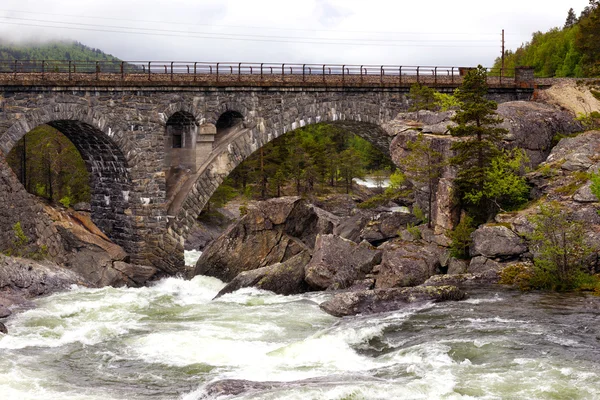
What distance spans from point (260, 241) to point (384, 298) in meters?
12.7

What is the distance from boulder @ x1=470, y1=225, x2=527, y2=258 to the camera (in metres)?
34.8

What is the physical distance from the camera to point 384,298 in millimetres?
31266

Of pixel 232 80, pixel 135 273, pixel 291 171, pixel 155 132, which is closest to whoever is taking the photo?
pixel 135 273

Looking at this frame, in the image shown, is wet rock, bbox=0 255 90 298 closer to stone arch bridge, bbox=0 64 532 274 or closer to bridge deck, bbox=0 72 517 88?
stone arch bridge, bbox=0 64 532 274

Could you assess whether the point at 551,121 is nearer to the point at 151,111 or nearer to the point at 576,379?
the point at 151,111

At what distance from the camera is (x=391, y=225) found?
42.2m

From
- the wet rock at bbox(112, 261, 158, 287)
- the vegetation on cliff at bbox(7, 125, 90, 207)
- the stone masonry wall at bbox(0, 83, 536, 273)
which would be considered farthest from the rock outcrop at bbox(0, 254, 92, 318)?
the vegetation on cliff at bbox(7, 125, 90, 207)

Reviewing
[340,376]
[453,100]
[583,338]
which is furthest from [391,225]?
[340,376]

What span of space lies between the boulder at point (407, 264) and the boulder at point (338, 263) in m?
0.70

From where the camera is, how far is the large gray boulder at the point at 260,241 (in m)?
42.1

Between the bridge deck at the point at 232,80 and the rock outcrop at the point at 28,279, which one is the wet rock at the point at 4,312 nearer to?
the rock outcrop at the point at 28,279

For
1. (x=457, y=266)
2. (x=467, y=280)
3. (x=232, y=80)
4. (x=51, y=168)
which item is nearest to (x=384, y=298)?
(x=467, y=280)

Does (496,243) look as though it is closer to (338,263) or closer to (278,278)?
(338,263)

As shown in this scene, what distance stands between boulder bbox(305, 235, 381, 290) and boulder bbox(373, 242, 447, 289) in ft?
2.30
